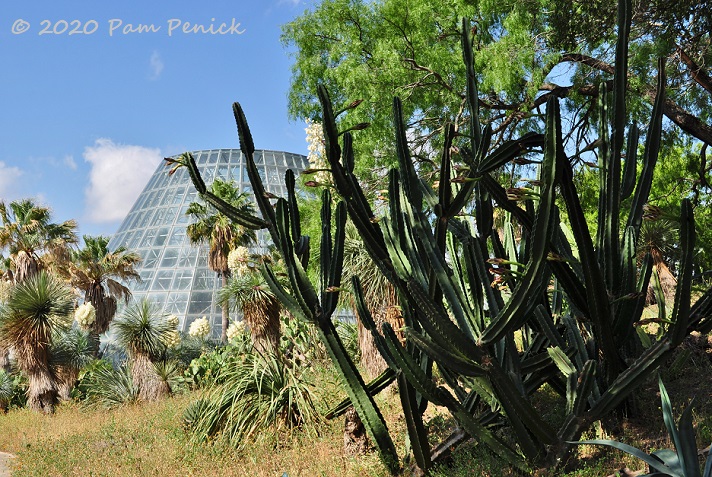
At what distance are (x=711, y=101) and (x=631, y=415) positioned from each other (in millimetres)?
7570

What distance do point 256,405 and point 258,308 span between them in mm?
4309

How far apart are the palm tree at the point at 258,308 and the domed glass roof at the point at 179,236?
24197 millimetres

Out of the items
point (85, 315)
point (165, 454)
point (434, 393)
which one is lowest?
point (165, 454)

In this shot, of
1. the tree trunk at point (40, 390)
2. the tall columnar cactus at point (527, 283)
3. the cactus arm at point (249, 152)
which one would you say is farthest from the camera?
the tree trunk at point (40, 390)

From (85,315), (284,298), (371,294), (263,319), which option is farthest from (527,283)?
(85,315)

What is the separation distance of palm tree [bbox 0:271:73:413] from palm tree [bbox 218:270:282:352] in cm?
597

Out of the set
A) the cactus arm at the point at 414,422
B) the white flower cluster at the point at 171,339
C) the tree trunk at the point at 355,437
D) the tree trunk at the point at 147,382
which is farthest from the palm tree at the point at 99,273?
the cactus arm at the point at 414,422

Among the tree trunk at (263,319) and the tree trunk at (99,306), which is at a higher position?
the tree trunk at (99,306)

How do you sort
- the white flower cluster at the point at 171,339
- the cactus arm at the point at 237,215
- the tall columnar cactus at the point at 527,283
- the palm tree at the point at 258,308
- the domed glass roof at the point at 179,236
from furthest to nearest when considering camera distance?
1. the domed glass roof at the point at 179,236
2. the white flower cluster at the point at 171,339
3. the palm tree at the point at 258,308
4. the cactus arm at the point at 237,215
5. the tall columnar cactus at the point at 527,283

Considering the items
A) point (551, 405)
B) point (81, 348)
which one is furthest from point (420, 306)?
point (81, 348)

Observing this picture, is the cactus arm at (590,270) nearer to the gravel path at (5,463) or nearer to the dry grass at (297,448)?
the dry grass at (297,448)

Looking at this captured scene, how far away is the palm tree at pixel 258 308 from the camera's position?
1265 centimetres

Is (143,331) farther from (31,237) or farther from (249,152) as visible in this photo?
(249,152)

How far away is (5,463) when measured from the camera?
32.6 feet
